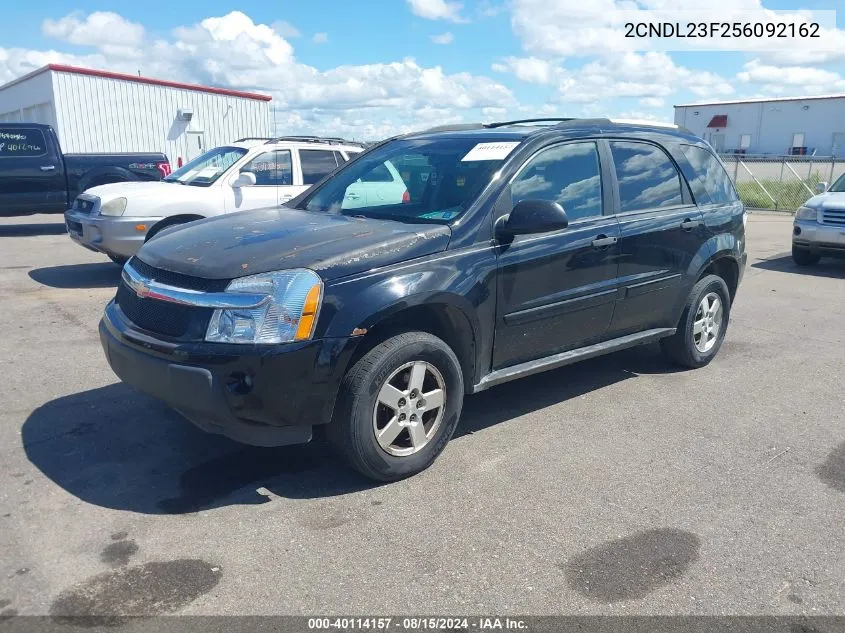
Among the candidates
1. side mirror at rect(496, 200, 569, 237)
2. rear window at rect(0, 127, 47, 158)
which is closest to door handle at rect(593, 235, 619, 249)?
side mirror at rect(496, 200, 569, 237)

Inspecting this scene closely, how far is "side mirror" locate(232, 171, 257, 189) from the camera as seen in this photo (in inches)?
355

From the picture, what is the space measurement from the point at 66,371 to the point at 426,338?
10.3 feet

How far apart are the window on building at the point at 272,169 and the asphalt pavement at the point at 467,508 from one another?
4.13m

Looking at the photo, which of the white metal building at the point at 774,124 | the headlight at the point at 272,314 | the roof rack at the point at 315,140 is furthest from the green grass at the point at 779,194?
the white metal building at the point at 774,124

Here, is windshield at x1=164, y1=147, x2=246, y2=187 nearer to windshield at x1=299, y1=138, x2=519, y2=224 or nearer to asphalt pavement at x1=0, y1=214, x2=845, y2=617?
asphalt pavement at x1=0, y1=214, x2=845, y2=617

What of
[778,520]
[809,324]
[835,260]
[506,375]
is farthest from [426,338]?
[835,260]

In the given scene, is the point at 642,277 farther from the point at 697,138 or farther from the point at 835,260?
the point at 835,260

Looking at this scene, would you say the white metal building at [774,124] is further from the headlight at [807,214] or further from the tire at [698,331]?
the tire at [698,331]

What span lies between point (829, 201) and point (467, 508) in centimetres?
959

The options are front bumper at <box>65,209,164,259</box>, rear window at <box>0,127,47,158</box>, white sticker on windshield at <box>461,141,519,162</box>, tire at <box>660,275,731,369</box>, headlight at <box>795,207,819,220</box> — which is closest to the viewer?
white sticker on windshield at <box>461,141,519,162</box>

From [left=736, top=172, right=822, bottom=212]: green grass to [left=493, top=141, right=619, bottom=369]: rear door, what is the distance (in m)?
18.5

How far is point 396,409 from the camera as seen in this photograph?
388cm

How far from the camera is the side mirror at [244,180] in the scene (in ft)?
29.6

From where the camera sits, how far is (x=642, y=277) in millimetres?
5223
